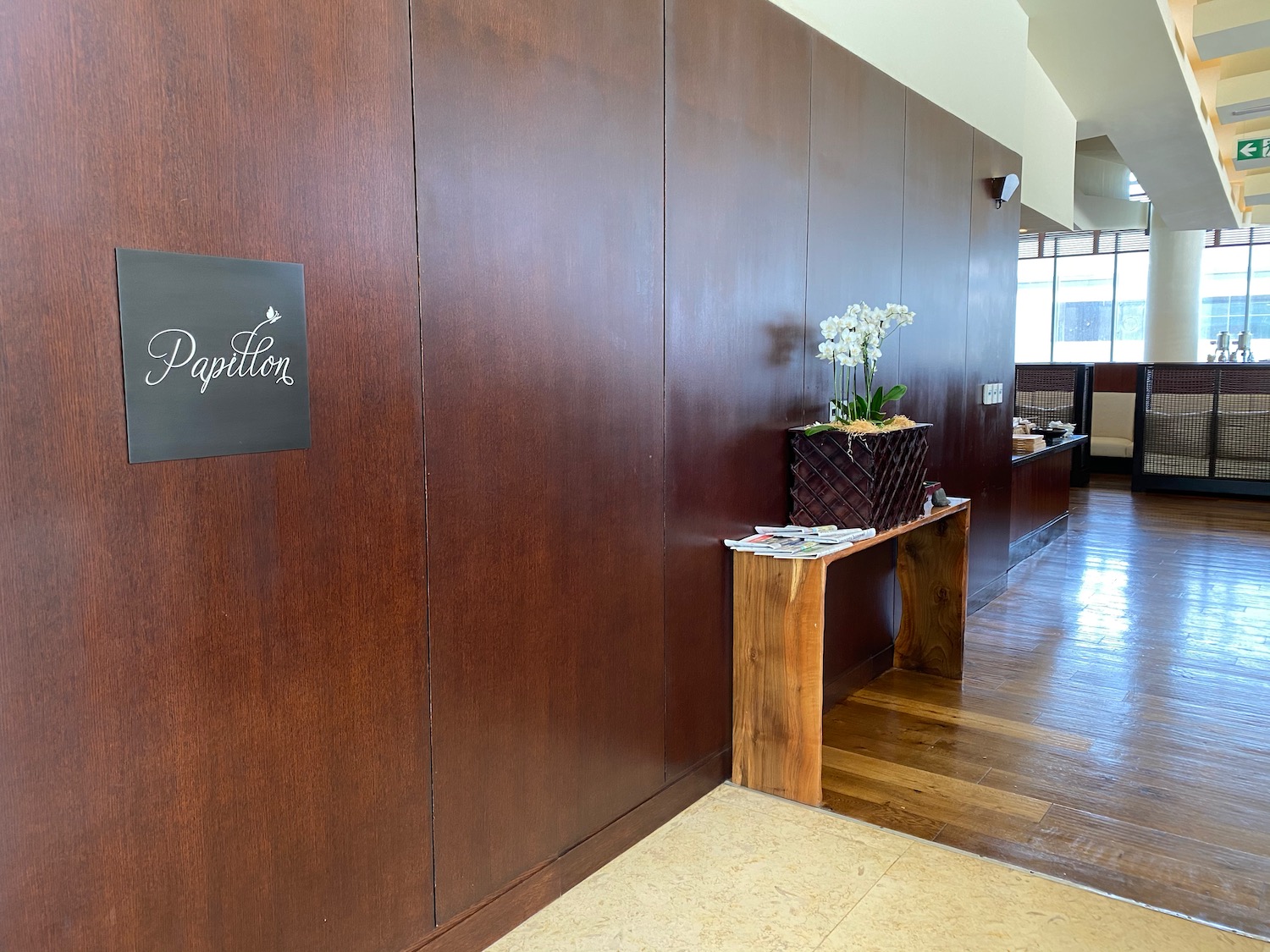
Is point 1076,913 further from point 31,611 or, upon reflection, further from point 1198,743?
point 31,611

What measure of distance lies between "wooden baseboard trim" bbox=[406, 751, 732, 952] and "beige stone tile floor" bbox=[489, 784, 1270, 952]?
27mm

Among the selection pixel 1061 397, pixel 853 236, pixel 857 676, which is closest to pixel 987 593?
pixel 857 676

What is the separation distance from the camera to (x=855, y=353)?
3012mm

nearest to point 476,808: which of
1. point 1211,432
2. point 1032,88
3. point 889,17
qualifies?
point 889,17

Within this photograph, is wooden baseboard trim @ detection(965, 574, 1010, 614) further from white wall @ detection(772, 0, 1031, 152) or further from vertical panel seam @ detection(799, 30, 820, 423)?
white wall @ detection(772, 0, 1031, 152)

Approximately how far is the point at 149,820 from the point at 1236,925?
2240mm

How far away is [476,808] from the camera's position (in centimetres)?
197

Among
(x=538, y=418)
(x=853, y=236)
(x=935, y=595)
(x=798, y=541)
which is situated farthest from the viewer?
(x=935, y=595)

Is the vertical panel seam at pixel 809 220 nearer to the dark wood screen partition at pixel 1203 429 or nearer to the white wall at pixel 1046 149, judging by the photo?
the white wall at pixel 1046 149

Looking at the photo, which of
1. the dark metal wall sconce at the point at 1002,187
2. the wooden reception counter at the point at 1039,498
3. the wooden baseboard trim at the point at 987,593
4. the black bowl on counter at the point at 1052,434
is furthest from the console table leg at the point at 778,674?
the black bowl on counter at the point at 1052,434

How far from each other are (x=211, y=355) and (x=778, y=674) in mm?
1835

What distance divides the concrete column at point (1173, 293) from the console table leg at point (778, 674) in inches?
420

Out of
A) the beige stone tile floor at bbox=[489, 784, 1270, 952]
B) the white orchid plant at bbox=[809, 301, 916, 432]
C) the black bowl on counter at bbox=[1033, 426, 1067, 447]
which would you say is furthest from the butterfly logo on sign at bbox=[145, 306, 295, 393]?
the black bowl on counter at bbox=[1033, 426, 1067, 447]

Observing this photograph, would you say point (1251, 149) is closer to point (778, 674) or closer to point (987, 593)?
point (987, 593)
